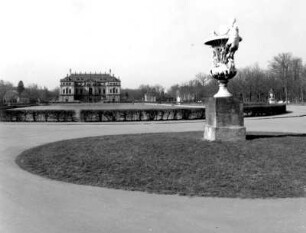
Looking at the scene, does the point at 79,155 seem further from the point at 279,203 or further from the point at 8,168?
the point at 279,203

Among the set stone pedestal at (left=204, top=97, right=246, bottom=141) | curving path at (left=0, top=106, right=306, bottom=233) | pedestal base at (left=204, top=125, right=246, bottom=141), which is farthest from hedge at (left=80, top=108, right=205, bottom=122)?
curving path at (left=0, top=106, right=306, bottom=233)

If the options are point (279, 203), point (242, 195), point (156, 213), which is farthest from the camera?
point (242, 195)

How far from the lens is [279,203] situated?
6.14m

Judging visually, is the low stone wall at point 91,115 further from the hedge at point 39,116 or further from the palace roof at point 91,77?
the palace roof at point 91,77

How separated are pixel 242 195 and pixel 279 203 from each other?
76 cm

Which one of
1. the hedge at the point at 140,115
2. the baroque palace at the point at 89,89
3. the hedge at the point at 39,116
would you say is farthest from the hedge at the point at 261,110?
the baroque palace at the point at 89,89

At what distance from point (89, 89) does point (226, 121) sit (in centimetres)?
14074

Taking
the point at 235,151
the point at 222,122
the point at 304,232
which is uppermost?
the point at 222,122

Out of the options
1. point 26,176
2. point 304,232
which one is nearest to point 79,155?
point 26,176

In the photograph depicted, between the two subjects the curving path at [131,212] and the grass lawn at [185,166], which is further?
the grass lawn at [185,166]

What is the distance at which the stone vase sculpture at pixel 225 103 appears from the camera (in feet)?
35.9

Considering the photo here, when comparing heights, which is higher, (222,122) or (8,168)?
(222,122)

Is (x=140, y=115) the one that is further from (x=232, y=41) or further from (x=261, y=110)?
(x=232, y=41)

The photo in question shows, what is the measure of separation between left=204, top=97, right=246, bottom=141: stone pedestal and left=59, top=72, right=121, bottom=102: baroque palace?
133 meters
